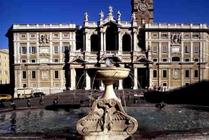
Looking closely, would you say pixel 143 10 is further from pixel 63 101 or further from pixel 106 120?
pixel 106 120

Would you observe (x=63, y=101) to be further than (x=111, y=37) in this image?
No

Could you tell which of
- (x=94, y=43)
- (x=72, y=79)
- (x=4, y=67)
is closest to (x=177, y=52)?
(x=94, y=43)

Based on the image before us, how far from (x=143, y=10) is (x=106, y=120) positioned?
64.6 meters

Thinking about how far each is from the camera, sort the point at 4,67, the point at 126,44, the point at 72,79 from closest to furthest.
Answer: the point at 72,79 → the point at 126,44 → the point at 4,67

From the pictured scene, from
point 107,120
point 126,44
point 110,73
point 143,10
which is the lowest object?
point 107,120

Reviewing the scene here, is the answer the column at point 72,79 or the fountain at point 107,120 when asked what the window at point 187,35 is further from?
the fountain at point 107,120

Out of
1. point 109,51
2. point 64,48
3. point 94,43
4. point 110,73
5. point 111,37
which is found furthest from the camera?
point 111,37

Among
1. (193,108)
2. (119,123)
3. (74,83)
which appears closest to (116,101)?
(119,123)

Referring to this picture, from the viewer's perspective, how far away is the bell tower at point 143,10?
74.7 m

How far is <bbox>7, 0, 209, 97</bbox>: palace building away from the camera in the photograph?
223 ft

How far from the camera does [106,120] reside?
490 inches

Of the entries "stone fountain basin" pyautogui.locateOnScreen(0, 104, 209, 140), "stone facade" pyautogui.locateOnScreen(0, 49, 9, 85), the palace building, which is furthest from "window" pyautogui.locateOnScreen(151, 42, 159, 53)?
"stone facade" pyautogui.locateOnScreen(0, 49, 9, 85)

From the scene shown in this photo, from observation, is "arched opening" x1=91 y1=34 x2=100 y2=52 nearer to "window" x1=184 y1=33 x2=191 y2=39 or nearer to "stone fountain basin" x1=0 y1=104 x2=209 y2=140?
"window" x1=184 y1=33 x2=191 y2=39

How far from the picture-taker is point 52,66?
6838 centimetres
